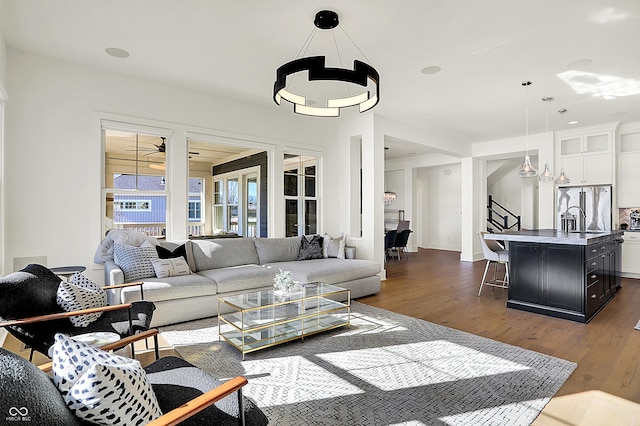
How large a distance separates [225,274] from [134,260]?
3.32ft

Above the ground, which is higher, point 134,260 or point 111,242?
point 111,242

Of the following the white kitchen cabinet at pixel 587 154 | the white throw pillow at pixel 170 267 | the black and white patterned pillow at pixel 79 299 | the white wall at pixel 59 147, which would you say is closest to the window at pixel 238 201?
the white wall at pixel 59 147

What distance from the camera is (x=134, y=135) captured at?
465cm

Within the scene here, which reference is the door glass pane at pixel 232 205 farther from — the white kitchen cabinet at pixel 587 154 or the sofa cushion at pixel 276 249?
the white kitchen cabinet at pixel 587 154

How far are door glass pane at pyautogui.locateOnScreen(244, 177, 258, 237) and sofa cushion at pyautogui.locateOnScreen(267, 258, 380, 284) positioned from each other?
4.42 ft

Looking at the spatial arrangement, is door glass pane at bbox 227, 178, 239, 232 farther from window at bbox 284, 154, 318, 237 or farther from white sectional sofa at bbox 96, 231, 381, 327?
white sectional sofa at bbox 96, 231, 381, 327

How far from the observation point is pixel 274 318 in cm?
326

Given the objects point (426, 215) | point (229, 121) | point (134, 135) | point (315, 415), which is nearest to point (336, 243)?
point (229, 121)

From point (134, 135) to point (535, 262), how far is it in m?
5.41

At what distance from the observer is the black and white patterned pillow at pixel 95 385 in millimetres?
1052

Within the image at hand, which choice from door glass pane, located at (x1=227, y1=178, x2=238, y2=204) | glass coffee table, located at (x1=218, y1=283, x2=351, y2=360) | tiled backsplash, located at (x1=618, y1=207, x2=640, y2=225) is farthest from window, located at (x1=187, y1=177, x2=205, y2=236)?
tiled backsplash, located at (x1=618, y1=207, x2=640, y2=225)

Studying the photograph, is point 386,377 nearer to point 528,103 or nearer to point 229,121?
point 229,121

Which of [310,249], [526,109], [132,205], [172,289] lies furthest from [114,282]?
[526,109]

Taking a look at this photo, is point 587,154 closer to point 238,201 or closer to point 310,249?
point 310,249
